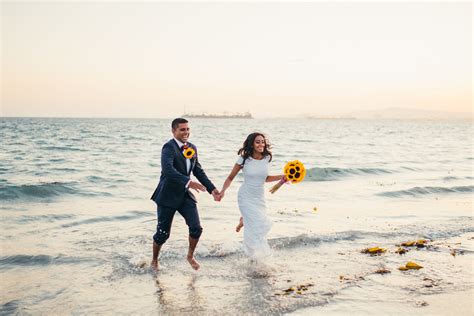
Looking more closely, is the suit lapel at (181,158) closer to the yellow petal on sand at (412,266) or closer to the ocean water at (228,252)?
the ocean water at (228,252)

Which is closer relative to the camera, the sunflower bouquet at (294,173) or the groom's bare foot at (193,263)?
the sunflower bouquet at (294,173)

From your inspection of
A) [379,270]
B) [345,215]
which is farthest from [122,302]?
[345,215]

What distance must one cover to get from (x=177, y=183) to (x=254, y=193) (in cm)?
130

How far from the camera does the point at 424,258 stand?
305 inches

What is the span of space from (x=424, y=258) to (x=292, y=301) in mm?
3120

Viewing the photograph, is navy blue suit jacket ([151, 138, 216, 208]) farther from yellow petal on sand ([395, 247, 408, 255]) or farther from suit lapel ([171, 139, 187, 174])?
yellow petal on sand ([395, 247, 408, 255])

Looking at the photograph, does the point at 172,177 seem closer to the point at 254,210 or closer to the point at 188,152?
the point at 188,152

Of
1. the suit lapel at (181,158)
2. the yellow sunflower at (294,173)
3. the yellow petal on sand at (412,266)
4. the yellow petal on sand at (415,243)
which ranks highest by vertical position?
the suit lapel at (181,158)

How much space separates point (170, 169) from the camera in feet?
21.5

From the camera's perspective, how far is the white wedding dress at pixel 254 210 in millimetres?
7238

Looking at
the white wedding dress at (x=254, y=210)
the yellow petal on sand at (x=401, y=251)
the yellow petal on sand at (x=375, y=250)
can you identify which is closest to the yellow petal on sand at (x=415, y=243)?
the yellow petal on sand at (x=401, y=251)

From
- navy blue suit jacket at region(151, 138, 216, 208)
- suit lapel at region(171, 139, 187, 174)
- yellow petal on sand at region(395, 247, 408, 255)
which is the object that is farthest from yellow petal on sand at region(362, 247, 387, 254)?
suit lapel at region(171, 139, 187, 174)

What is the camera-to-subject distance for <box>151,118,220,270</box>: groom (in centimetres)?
662

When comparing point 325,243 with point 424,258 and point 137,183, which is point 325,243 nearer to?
point 424,258
